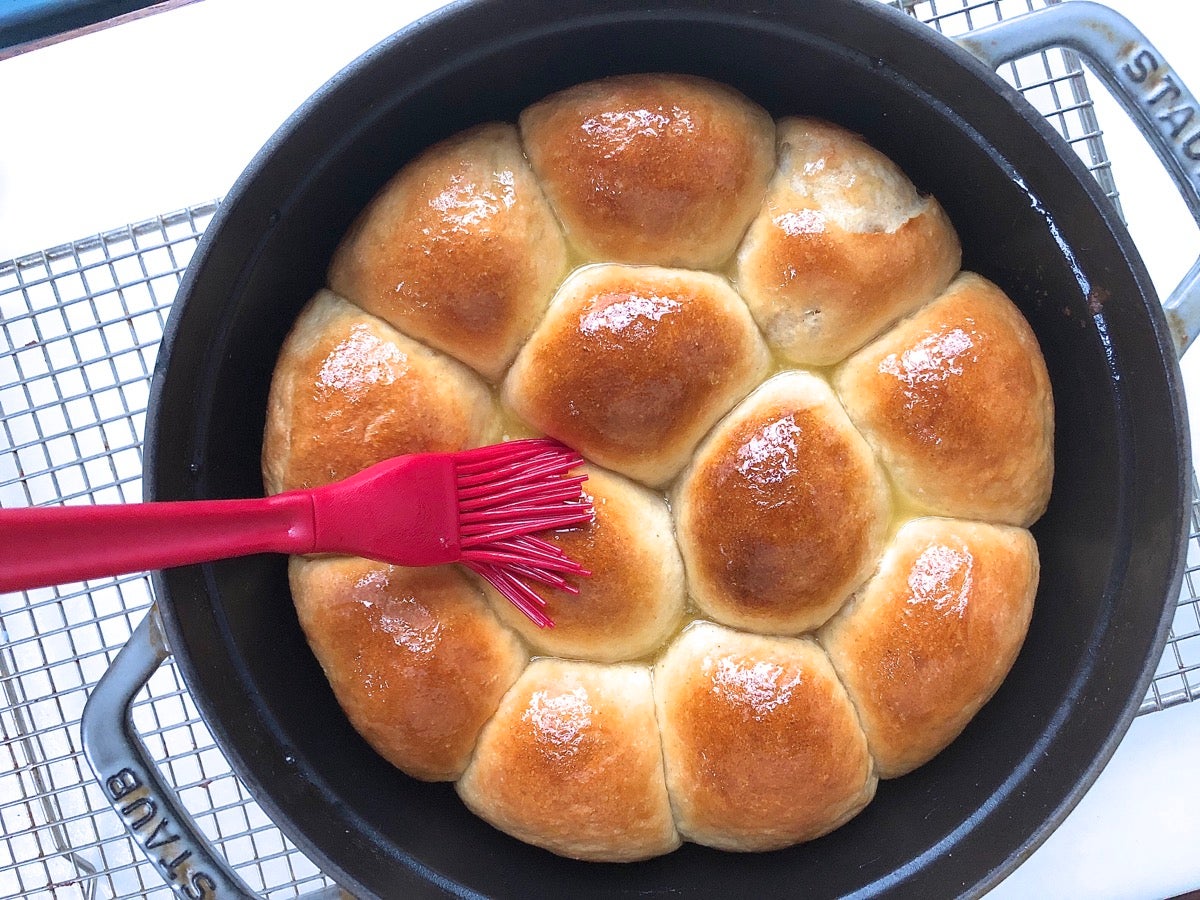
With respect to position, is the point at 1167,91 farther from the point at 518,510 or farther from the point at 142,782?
the point at 142,782

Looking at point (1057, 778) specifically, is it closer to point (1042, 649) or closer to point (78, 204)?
point (1042, 649)

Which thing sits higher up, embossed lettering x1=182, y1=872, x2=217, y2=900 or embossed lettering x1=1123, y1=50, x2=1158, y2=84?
embossed lettering x1=1123, y1=50, x2=1158, y2=84

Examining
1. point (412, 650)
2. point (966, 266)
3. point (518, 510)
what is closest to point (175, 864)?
point (412, 650)

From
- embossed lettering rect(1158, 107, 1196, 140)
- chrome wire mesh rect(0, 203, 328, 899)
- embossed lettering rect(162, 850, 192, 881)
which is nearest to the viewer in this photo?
embossed lettering rect(1158, 107, 1196, 140)

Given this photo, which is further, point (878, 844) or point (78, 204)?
point (78, 204)

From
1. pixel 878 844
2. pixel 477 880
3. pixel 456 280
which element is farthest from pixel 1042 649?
pixel 456 280

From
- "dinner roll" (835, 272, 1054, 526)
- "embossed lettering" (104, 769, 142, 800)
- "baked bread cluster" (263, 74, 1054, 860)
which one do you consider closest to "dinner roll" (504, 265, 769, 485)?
"baked bread cluster" (263, 74, 1054, 860)

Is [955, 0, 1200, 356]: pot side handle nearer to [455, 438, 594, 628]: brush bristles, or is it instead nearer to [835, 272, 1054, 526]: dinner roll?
[835, 272, 1054, 526]: dinner roll
